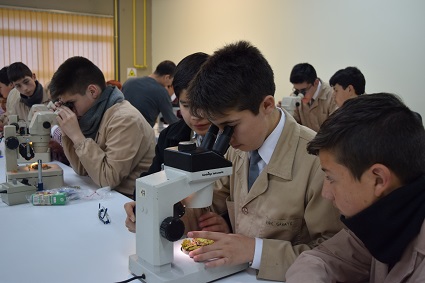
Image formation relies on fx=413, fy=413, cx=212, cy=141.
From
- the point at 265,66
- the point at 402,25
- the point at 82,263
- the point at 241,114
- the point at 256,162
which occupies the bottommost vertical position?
the point at 82,263

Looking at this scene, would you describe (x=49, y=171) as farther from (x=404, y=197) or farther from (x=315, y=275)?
(x=404, y=197)

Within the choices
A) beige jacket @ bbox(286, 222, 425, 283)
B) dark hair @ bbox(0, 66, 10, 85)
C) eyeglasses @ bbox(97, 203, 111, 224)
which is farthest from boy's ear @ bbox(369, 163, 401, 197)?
dark hair @ bbox(0, 66, 10, 85)

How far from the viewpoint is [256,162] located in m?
1.20

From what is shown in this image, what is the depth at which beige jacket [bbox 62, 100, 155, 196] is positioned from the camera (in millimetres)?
1809

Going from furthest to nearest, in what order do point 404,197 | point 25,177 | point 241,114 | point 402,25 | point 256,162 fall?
point 402,25 < point 25,177 < point 256,162 < point 241,114 < point 404,197

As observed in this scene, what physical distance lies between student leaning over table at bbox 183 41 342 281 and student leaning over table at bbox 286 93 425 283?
223mm

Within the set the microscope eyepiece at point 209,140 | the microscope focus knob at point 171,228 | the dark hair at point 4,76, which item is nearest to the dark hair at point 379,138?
the microscope eyepiece at point 209,140

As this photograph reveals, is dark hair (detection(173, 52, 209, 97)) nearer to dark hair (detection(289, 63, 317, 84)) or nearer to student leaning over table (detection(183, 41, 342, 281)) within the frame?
student leaning over table (detection(183, 41, 342, 281))

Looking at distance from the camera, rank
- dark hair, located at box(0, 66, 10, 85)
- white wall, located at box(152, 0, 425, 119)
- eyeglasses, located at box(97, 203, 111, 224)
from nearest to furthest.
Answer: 1. eyeglasses, located at box(97, 203, 111, 224)
2. white wall, located at box(152, 0, 425, 119)
3. dark hair, located at box(0, 66, 10, 85)

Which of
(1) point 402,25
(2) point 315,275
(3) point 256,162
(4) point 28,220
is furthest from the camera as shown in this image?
(1) point 402,25

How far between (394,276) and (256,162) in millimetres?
482

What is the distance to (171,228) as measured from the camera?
91 cm

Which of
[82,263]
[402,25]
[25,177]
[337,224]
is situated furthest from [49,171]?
[402,25]

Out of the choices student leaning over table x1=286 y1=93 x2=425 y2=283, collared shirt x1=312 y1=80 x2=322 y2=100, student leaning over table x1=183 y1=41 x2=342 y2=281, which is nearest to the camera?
student leaning over table x1=286 y1=93 x2=425 y2=283
